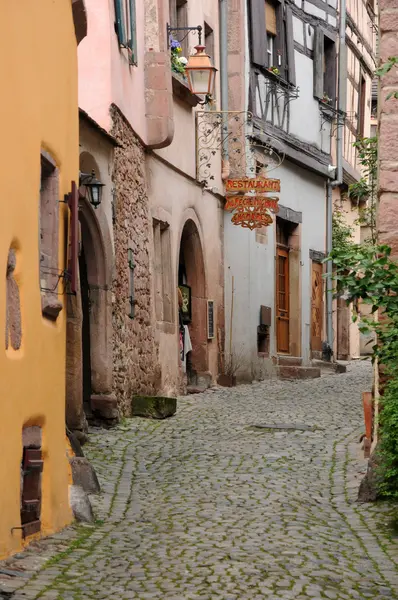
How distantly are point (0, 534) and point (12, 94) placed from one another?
88.1 inches

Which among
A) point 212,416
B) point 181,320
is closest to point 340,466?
point 212,416

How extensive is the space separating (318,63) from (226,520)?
1492 centimetres

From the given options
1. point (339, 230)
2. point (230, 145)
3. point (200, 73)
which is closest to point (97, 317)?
point (200, 73)

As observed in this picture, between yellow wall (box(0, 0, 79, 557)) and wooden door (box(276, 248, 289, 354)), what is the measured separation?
41.1 feet

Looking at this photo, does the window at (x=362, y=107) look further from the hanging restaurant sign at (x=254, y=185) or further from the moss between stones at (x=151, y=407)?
the moss between stones at (x=151, y=407)

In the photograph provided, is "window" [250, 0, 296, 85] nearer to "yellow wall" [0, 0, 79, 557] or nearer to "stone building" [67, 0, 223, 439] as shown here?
"stone building" [67, 0, 223, 439]

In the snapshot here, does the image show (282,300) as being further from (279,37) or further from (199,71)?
(199,71)

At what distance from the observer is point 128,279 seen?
1327 centimetres

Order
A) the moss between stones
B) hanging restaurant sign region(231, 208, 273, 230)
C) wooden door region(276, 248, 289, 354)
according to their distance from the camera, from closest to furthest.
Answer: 1. the moss between stones
2. hanging restaurant sign region(231, 208, 273, 230)
3. wooden door region(276, 248, 289, 354)

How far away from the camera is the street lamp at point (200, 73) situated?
14.8 m

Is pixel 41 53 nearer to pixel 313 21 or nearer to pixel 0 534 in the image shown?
pixel 0 534

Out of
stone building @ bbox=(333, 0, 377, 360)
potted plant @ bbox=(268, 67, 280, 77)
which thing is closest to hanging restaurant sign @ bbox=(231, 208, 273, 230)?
Result: potted plant @ bbox=(268, 67, 280, 77)

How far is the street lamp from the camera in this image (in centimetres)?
1477

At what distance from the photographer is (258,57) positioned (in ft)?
61.7
